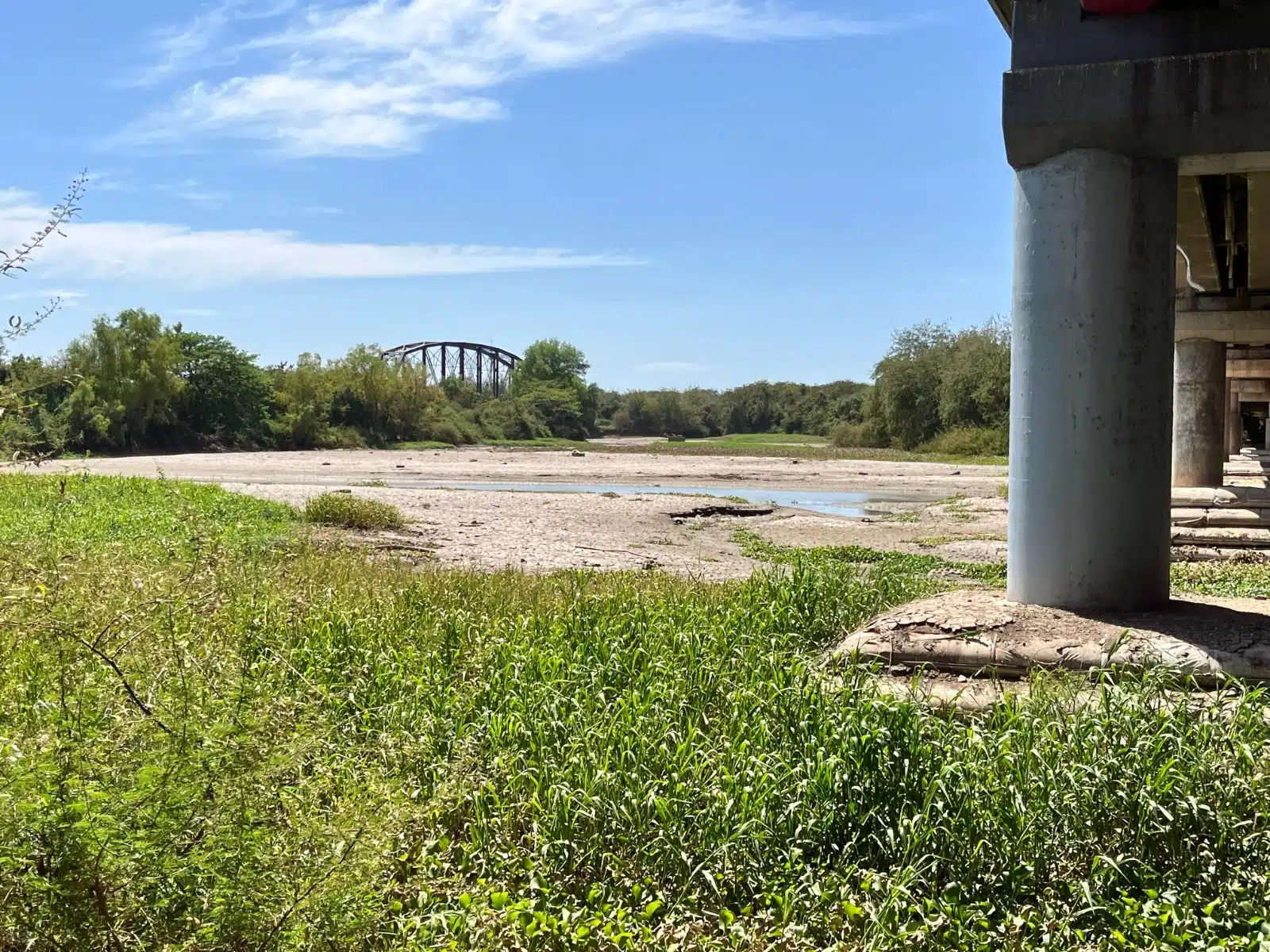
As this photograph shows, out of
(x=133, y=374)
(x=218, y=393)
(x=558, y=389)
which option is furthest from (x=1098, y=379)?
(x=558, y=389)

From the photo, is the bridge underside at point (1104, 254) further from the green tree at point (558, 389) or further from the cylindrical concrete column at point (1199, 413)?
the green tree at point (558, 389)

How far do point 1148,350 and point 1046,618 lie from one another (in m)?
1.99

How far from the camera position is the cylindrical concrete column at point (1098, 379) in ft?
25.7

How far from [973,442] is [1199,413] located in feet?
132

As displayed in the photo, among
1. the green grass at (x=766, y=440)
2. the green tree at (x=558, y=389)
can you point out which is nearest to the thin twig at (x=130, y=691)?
the green grass at (x=766, y=440)

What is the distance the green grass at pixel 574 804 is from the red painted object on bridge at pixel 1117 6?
15.4ft

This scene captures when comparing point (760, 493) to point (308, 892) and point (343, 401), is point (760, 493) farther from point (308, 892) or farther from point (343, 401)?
point (343, 401)

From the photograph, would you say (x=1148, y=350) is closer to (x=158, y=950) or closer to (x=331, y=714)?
(x=331, y=714)

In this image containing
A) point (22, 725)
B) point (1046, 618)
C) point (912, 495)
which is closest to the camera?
point (22, 725)

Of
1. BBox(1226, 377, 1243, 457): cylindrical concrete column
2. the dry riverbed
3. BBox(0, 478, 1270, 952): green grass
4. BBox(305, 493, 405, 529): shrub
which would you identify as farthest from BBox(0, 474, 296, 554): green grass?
BBox(1226, 377, 1243, 457): cylindrical concrete column

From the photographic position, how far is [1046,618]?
301 inches

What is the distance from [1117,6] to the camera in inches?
312

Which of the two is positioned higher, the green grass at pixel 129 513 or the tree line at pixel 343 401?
the tree line at pixel 343 401

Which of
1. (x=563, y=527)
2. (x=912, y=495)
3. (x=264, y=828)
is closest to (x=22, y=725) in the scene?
(x=264, y=828)
